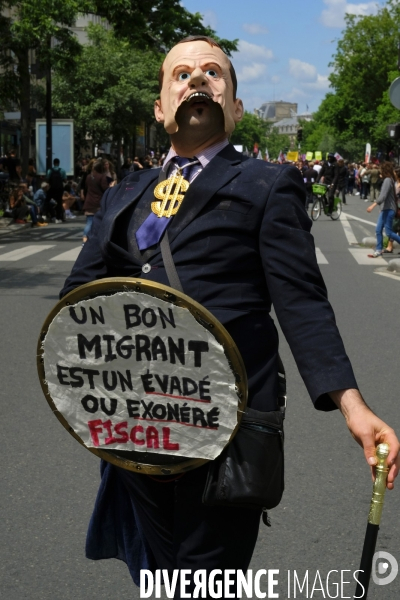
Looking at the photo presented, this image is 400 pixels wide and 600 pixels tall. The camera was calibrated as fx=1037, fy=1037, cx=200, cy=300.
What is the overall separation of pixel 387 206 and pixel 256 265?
52.5ft

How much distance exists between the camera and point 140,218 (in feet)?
8.18

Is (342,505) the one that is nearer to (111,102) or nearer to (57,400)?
(57,400)

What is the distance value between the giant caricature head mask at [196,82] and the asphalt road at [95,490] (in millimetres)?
664

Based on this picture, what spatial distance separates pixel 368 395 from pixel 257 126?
196 metres

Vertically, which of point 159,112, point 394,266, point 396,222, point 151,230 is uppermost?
point 159,112

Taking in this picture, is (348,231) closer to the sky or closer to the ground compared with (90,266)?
closer to the ground

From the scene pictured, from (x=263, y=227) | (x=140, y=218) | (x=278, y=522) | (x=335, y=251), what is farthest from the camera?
(x=335, y=251)

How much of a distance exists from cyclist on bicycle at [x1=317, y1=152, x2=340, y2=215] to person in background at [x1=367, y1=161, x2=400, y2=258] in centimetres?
1056

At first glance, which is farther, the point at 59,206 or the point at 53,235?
the point at 59,206

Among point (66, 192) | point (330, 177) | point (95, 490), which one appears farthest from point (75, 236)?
point (95, 490)

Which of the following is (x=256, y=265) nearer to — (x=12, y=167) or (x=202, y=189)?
(x=202, y=189)

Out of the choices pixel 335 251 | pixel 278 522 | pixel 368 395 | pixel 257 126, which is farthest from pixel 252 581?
pixel 257 126

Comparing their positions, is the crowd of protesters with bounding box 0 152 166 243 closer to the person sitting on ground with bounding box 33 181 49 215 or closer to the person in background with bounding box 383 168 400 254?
the person sitting on ground with bounding box 33 181 49 215

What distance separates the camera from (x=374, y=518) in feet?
6.66
